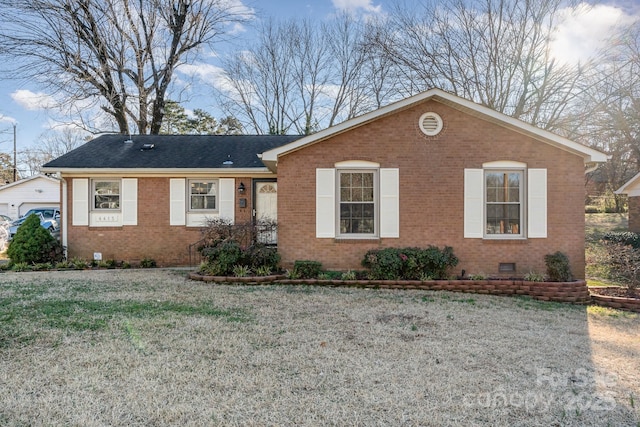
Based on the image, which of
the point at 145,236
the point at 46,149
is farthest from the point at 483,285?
the point at 46,149

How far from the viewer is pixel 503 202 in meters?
9.30

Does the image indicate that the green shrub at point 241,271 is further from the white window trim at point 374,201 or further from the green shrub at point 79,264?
the green shrub at point 79,264

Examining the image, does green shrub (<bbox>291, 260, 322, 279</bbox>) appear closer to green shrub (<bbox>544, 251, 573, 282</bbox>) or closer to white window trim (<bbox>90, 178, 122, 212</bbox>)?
green shrub (<bbox>544, 251, 573, 282</bbox>)

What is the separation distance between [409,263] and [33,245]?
10849 millimetres

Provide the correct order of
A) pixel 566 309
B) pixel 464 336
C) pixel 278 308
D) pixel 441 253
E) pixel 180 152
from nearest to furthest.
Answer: pixel 464 336, pixel 278 308, pixel 566 309, pixel 441 253, pixel 180 152

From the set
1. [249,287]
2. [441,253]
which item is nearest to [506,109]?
[441,253]

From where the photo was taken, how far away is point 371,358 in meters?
4.32

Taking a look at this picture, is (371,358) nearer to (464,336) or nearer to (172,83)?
(464,336)

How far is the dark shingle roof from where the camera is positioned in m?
11.9

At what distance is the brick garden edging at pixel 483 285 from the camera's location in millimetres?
8258

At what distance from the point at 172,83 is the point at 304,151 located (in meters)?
15.9

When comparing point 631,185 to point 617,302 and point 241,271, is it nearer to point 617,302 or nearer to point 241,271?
point 617,302

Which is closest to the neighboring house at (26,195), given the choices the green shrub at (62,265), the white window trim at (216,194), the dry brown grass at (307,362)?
the green shrub at (62,265)

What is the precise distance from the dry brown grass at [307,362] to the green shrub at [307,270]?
1.67m
